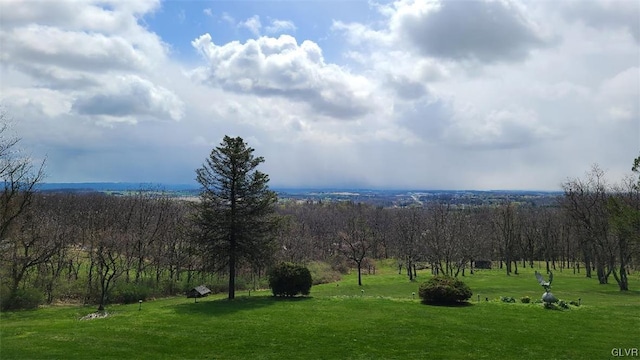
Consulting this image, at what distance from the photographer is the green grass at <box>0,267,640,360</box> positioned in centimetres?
1775

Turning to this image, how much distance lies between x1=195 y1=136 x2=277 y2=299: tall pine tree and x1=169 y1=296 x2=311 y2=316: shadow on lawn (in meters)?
2.50

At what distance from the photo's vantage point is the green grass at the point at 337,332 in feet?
58.2

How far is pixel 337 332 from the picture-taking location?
68.2 ft

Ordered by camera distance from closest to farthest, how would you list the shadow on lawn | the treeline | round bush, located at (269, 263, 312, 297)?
the shadow on lawn → round bush, located at (269, 263, 312, 297) → the treeline

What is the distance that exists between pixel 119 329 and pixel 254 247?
12188 millimetres

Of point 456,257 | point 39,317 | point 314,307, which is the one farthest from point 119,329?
point 456,257

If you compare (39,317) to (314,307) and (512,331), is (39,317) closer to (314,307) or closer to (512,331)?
(314,307)

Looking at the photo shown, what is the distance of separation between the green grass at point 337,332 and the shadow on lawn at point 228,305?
68 mm

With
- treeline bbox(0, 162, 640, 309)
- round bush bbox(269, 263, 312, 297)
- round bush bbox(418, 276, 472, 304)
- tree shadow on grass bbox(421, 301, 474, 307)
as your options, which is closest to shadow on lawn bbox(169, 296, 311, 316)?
round bush bbox(269, 263, 312, 297)

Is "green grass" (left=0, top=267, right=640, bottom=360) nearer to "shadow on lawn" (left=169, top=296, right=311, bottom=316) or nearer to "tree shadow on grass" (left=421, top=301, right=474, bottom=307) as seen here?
"shadow on lawn" (left=169, top=296, right=311, bottom=316)

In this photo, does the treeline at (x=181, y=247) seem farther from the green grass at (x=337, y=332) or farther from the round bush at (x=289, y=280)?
the green grass at (x=337, y=332)

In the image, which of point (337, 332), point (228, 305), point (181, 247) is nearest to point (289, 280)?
point (228, 305)

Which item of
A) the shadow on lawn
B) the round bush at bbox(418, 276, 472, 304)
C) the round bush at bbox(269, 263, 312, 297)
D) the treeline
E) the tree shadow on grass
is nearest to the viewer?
the shadow on lawn

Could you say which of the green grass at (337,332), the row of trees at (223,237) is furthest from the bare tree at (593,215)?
the green grass at (337,332)
